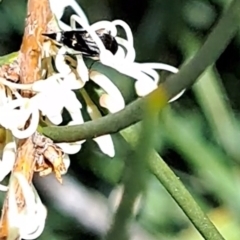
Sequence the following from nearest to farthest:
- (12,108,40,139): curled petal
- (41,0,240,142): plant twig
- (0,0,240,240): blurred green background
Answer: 1. (41,0,240,142): plant twig
2. (12,108,40,139): curled petal
3. (0,0,240,240): blurred green background

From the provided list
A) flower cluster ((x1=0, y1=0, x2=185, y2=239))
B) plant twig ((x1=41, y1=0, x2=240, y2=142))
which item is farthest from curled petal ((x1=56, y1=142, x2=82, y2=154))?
plant twig ((x1=41, y1=0, x2=240, y2=142))

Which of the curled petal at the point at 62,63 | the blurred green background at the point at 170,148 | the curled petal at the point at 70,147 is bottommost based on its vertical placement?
the blurred green background at the point at 170,148

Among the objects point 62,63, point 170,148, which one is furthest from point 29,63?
point 170,148

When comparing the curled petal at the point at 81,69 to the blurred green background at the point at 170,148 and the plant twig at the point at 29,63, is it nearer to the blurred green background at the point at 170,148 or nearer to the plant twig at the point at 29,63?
the plant twig at the point at 29,63

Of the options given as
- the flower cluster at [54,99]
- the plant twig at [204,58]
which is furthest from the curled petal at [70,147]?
the plant twig at [204,58]

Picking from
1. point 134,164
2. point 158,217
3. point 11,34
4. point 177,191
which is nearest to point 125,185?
point 134,164

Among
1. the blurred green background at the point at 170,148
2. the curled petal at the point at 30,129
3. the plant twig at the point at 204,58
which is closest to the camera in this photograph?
the plant twig at the point at 204,58

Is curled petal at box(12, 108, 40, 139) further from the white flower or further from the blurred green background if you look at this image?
the blurred green background

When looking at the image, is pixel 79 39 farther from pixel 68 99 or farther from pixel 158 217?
pixel 158 217
